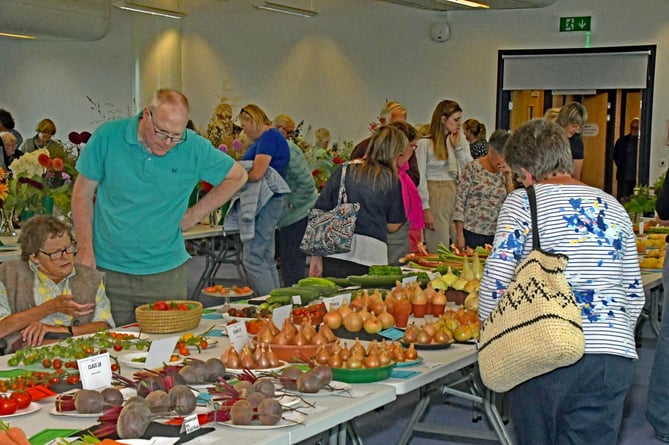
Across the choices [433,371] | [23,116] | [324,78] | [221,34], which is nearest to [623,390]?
[433,371]

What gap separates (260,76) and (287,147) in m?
7.66

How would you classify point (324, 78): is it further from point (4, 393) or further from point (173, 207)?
point (4, 393)

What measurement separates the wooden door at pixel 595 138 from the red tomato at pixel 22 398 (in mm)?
10990

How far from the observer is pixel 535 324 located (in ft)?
8.80

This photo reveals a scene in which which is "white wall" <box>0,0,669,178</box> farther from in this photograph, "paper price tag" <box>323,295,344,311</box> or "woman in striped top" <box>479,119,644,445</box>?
"woman in striped top" <box>479,119,644,445</box>

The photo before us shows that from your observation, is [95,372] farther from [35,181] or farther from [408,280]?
[35,181]

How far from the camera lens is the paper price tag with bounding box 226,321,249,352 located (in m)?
3.05

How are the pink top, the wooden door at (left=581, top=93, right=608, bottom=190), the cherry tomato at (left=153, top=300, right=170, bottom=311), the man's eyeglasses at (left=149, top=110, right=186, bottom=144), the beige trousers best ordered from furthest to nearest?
the wooden door at (left=581, top=93, right=608, bottom=190) → the beige trousers → the pink top → the man's eyeglasses at (left=149, top=110, right=186, bottom=144) → the cherry tomato at (left=153, top=300, right=170, bottom=311)

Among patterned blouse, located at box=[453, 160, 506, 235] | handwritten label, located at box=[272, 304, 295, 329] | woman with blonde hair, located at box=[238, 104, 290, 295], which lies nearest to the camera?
handwritten label, located at box=[272, 304, 295, 329]

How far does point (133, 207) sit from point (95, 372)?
4.73ft

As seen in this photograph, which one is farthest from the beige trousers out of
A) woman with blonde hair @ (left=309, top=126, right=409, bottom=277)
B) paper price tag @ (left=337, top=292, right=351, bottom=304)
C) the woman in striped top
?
the woman in striped top

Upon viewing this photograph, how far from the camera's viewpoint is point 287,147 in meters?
7.07

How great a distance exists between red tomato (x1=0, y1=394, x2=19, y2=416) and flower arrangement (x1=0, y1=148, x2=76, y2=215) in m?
3.75

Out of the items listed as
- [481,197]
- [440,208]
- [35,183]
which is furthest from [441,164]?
[35,183]
